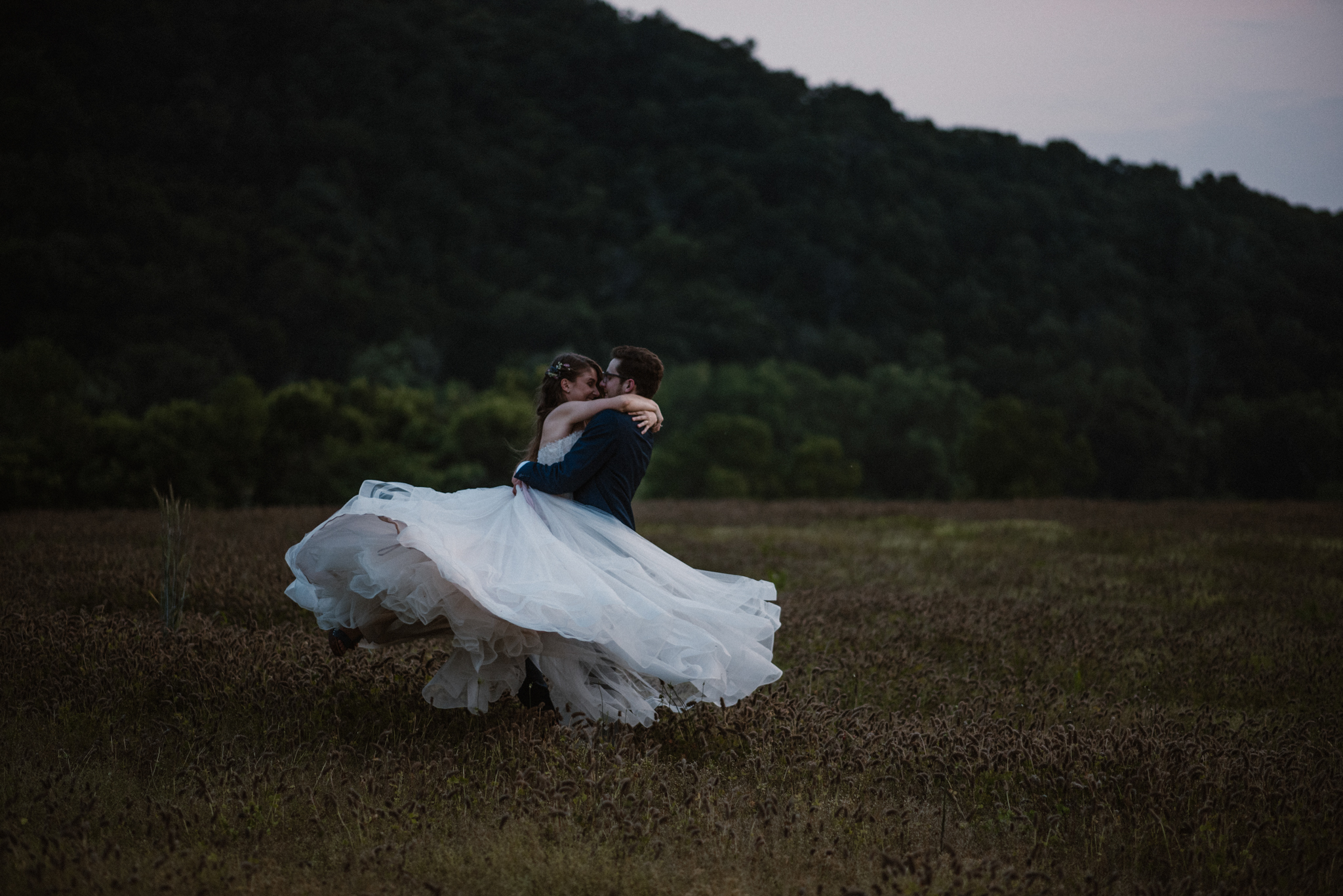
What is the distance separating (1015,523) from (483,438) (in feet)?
72.6

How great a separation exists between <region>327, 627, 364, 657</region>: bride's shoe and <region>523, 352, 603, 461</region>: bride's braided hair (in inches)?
47.8

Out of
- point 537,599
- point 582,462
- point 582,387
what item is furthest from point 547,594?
point 582,387

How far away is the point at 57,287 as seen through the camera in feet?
185

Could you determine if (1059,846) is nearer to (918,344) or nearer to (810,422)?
(810,422)

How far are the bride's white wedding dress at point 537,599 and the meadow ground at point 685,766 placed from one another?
0.86 ft

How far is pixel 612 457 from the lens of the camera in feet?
15.9

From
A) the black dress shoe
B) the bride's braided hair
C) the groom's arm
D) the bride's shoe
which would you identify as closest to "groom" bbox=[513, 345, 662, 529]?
the groom's arm

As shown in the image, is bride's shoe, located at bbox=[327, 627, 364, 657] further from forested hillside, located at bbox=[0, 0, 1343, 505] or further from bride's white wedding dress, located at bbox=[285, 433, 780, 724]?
forested hillside, located at bbox=[0, 0, 1343, 505]

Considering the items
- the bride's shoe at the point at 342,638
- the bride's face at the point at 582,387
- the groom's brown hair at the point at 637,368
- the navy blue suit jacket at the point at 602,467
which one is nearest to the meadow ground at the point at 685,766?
the bride's shoe at the point at 342,638

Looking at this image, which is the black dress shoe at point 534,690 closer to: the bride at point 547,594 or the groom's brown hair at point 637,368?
the bride at point 547,594

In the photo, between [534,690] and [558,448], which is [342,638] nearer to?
[534,690]

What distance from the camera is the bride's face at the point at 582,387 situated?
506 centimetres

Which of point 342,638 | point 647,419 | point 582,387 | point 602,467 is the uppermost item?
point 582,387

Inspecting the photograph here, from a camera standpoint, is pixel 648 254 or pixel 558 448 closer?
pixel 558 448
